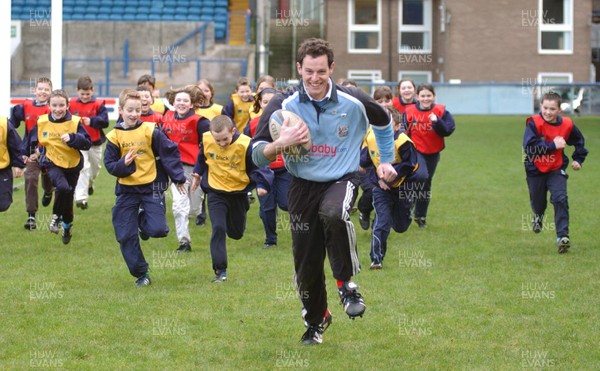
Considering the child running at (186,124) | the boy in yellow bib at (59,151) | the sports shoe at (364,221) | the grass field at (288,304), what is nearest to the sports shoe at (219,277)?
the grass field at (288,304)

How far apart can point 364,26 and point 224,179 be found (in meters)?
35.5

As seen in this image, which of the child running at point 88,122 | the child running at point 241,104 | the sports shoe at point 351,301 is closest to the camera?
the sports shoe at point 351,301

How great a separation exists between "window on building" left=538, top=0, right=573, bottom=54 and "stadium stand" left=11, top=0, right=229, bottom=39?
13.1m

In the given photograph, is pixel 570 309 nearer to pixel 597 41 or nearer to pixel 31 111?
pixel 31 111

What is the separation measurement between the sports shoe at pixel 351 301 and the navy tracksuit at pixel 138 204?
3.19 metres

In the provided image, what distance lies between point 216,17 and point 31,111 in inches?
1072

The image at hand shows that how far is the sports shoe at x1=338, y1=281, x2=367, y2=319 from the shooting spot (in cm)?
754

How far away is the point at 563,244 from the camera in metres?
12.3

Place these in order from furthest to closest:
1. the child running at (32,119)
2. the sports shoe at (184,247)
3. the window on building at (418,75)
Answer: the window on building at (418,75) < the child running at (32,119) < the sports shoe at (184,247)

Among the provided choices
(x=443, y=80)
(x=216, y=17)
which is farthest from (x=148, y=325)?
(x=443, y=80)

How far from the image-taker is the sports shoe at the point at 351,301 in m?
7.54

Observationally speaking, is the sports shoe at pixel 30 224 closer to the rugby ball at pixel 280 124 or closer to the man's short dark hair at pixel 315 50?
the rugby ball at pixel 280 124

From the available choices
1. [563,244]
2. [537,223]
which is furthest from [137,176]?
[537,223]

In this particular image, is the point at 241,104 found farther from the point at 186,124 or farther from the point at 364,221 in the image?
the point at 364,221
